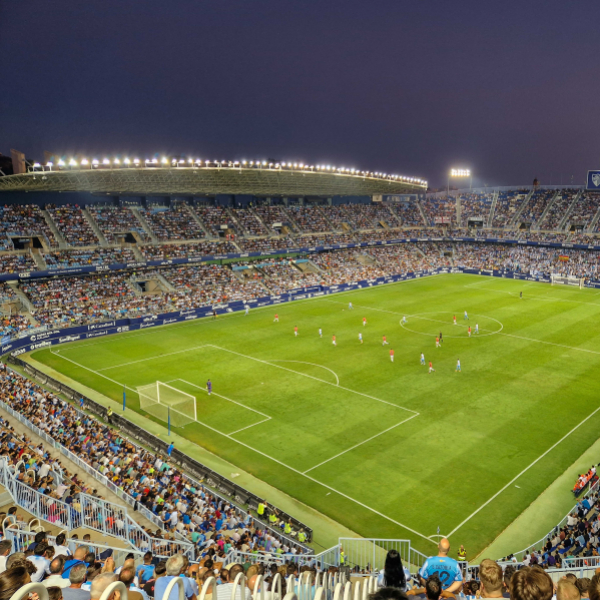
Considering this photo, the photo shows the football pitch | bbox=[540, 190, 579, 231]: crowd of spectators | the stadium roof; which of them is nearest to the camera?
the football pitch

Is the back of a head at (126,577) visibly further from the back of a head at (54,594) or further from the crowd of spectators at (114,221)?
the crowd of spectators at (114,221)

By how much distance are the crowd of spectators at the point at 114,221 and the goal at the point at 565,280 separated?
53.9 metres

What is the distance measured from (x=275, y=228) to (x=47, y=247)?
105 feet

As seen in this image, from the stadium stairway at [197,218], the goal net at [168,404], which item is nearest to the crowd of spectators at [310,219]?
the stadium stairway at [197,218]

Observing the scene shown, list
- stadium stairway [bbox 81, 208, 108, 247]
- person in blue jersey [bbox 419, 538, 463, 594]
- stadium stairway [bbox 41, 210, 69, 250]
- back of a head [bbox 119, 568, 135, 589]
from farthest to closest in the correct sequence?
stadium stairway [bbox 81, 208, 108, 247] → stadium stairway [bbox 41, 210, 69, 250] → person in blue jersey [bbox 419, 538, 463, 594] → back of a head [bbox 119, 568, 135, 589]

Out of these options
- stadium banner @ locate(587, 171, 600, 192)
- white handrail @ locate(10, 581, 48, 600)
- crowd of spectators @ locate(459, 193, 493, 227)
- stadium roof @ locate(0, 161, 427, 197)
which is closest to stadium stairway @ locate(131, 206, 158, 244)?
stadium roof @ locate(0, 161, 427, 197)

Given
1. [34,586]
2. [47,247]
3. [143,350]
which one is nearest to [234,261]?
[47,247]

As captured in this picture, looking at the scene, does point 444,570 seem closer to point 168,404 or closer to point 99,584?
point 99,584

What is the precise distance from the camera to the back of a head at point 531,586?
3770 millimetres

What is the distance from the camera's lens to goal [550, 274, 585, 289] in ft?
225

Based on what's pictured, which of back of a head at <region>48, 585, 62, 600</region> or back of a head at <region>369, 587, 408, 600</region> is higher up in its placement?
back of a head at <region>369, 587, 408, 600</region>

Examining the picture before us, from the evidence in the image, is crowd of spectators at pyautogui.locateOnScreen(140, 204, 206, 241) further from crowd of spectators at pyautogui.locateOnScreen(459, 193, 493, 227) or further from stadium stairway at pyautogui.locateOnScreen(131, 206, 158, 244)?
crowd of spectators at pyautogui.locateOnScreen(459, 193, 493, 227)

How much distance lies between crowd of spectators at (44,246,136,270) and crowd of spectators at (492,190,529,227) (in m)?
64.2

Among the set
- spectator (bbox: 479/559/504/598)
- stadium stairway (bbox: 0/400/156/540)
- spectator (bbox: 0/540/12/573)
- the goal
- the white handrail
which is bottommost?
stadium stairway (bbox: 0/400/156/540)
